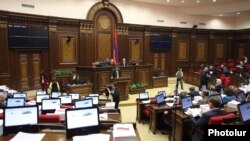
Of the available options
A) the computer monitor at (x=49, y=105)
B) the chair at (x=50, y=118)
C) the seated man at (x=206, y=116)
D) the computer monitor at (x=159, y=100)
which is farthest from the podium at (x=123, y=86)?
the chair at (x=50, y=118)

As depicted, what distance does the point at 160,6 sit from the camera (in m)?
16.2

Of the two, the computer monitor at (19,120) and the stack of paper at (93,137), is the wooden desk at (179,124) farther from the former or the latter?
the computer monitor at (19,120)

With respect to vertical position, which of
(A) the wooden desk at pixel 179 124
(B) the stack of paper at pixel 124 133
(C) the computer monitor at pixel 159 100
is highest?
(B) the stack of paper at pixel 124 133

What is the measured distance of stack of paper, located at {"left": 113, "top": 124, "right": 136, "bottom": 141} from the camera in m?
2.90

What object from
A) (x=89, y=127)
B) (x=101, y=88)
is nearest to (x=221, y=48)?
(x=101, y=88)

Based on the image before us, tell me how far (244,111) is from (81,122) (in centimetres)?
293

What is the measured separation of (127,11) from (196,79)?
20.1 ft

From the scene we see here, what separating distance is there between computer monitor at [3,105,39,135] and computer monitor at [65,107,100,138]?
597 mm

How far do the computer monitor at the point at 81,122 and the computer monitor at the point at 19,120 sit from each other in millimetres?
597

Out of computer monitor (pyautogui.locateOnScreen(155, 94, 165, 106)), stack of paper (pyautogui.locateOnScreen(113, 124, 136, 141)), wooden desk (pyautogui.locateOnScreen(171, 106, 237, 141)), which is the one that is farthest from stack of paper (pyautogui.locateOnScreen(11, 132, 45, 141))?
computer monitor (pyautogui.locateOnScreen(155, 94, 165, 106))

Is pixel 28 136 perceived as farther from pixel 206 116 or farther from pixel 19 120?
pixel 206 116

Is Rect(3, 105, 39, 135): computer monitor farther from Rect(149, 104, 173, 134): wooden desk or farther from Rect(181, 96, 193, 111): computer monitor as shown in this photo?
Rect(149, 104, 173, 134): wooden desk

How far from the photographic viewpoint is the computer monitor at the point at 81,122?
3.19 metres

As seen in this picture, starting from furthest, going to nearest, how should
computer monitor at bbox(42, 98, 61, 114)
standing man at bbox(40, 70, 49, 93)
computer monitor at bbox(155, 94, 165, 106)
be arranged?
standing man at bbox(40, 70, 49, 93) < computer monitor at bbox(155, 94, 165, 106) < computer monitor at bbox(42, 98, 61, 114)
